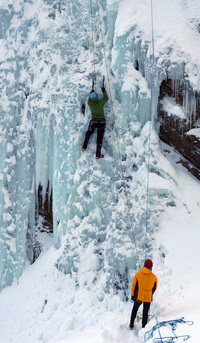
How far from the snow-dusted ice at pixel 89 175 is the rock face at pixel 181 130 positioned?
0.36 feet

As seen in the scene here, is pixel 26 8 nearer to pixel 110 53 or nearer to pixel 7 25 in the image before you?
pixel 7 25

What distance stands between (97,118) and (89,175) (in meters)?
1.09

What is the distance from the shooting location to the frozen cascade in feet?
23.7

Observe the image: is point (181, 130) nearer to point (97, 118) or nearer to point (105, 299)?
point (97, 118)

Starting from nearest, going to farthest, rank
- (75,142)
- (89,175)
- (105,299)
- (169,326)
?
(169,326) → (105,299) → (89,175) → (75,142)

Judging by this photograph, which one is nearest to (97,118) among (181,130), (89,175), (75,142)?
(75,142)

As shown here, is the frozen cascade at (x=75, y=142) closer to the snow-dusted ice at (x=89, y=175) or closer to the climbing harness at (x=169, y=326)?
→ the snow-dusted ice at (x=89, y=175)

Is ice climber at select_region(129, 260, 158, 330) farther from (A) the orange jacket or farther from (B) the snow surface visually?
(B) the snow surface

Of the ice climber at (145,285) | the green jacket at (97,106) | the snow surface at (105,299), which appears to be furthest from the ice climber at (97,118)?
the ice climber at (145,285)

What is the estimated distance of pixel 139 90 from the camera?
725cm

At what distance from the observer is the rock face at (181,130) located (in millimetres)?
7086

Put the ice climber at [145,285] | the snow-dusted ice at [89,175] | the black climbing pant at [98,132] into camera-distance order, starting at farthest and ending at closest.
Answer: the black climbing pant at [98,132], the snow-dusted ice at [89,175], the ice climber at [145,285]

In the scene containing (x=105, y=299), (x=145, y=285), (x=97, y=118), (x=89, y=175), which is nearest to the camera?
(x=145, y=285)

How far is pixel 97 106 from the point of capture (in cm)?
727
